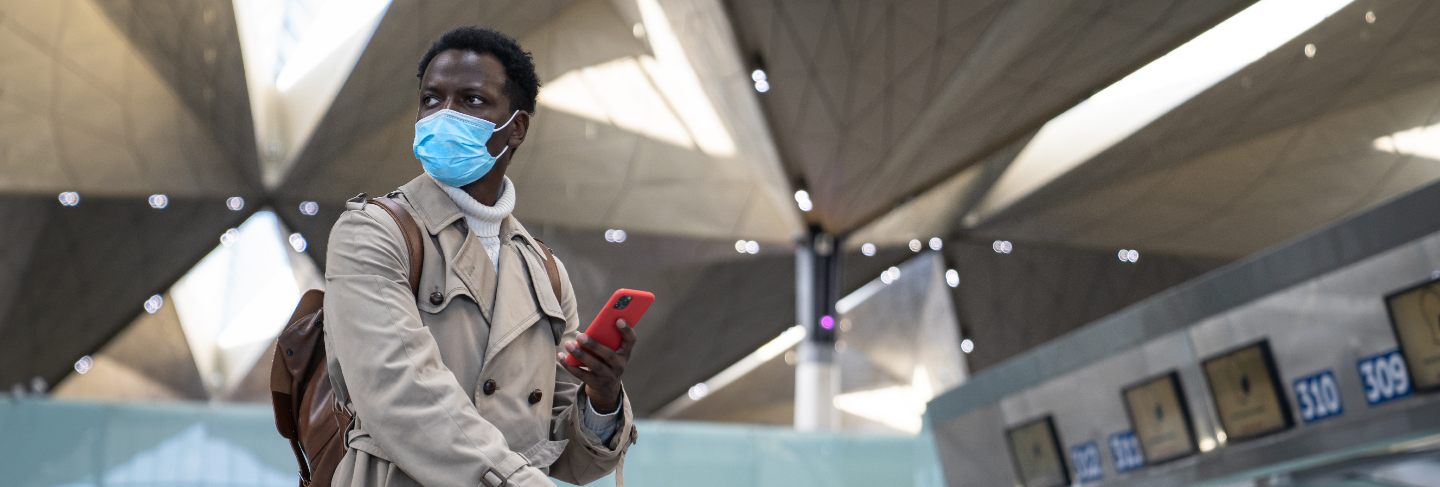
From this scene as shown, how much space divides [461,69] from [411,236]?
43 centimetres

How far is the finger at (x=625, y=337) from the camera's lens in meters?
2.87

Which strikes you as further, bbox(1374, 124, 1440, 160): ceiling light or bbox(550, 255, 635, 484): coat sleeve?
bbox(1374, 124, 1440, 160): ceiling light

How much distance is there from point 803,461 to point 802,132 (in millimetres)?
8608

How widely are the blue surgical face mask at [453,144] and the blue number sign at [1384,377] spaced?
7325 millimetres

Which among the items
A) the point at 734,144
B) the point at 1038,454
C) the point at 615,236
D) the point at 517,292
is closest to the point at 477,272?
the point at 517,292

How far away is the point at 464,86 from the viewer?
302cm

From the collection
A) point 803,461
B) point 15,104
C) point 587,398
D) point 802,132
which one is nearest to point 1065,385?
point 803,461

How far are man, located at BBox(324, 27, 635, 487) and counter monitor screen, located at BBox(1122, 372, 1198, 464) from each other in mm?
9141

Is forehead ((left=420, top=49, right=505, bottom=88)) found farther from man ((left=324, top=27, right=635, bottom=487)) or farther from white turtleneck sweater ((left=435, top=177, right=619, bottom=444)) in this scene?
white turtleneck sweater ((left=435, top=177, right=619, bottom=444))

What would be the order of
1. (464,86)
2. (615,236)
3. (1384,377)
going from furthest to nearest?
(615,236), (1384,377), (464,86)

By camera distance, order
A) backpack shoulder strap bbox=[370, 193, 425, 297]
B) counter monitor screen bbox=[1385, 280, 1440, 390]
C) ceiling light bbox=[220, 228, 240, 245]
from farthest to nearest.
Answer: ceiling light bbox=[220, 228, 240, 245], counter monitor screen bbox=[1385, 280, 1440, 390], backpack shoulder strap bbox=[370, 193, 425, 297]

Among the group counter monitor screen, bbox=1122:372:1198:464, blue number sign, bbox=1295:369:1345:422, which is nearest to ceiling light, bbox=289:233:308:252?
counter monitor screen, bbox=1122:372:1198:464

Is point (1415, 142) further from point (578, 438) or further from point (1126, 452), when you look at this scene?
point (578, 438)

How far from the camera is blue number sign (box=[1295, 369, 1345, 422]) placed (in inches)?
368
